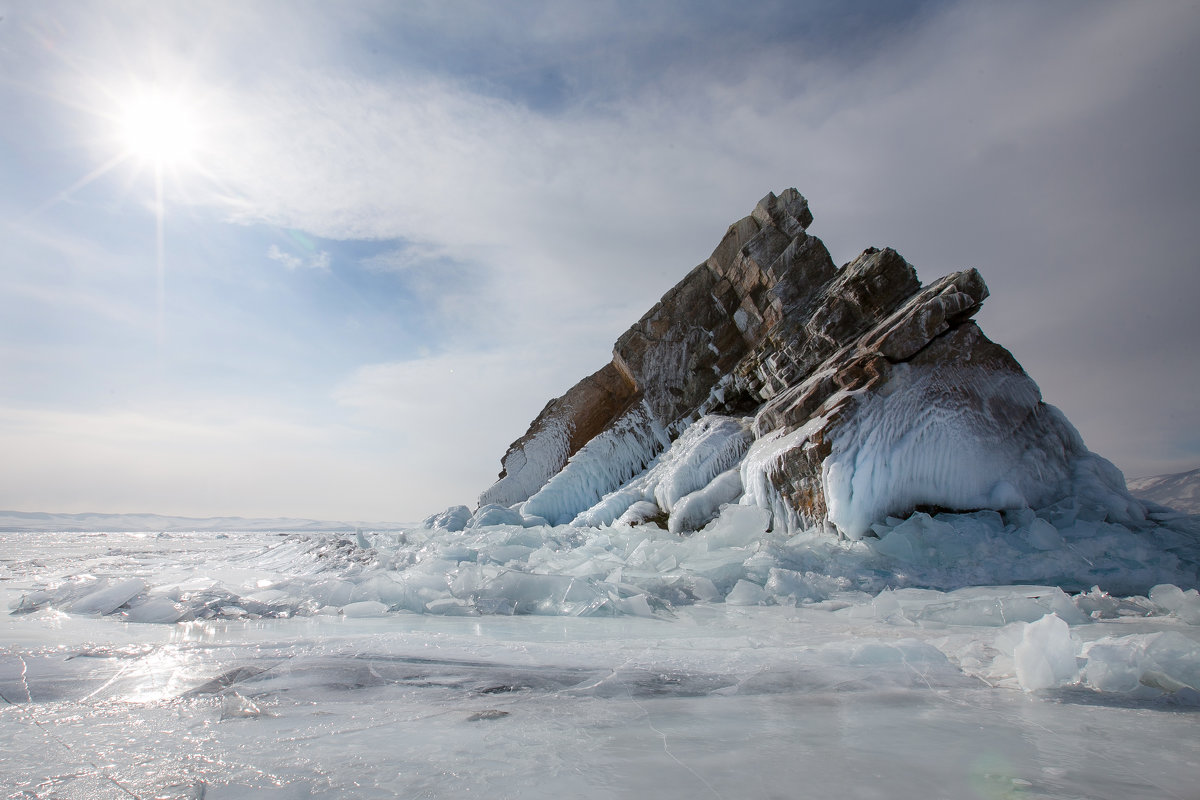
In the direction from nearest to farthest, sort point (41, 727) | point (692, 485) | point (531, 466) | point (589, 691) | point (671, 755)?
point (671, 755), point (41, 727), point (589, 691), point (692, 485), point (531, 466)

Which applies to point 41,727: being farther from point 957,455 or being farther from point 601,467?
point 601,467

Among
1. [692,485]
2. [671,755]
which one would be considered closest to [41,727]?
[671,755]

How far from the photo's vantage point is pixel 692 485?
9.27m

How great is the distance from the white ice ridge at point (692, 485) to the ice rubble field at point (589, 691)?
3586mm

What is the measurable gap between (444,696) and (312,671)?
676mm

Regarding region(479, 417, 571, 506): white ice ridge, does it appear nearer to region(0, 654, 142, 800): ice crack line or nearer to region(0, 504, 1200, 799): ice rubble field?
region(0, 504, 1200, 799): ice rubble field

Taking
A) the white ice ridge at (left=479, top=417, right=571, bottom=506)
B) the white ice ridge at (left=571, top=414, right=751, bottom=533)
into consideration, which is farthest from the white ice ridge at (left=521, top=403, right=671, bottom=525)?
the white ice ridge at (left=479, top=417, right=571, bottom=506)

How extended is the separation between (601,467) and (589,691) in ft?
35.5

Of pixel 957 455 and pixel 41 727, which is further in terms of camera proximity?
pixel 957 455

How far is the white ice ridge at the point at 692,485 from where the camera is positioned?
830cm

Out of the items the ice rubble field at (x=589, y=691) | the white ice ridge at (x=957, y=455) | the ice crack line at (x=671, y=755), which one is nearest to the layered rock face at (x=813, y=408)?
the white ice ridge at (x=957, y=455)

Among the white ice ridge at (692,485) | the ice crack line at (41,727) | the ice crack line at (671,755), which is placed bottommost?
the ice crack line at (41,727)

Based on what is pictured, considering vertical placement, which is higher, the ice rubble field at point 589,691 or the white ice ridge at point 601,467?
the white ice ridge at point 601,467

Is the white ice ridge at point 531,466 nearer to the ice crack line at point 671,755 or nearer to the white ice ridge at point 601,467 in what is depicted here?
the white ice ridge at point 601,467
